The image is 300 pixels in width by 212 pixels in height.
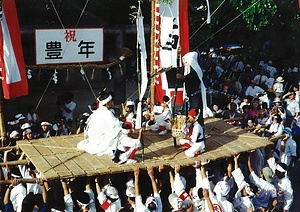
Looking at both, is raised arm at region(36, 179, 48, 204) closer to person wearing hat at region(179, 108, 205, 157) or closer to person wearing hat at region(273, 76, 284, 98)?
person wearing hat at region(179, 108, 205, 157)

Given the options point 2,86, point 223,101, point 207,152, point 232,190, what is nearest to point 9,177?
point 2,86

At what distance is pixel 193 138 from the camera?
890 centimetres

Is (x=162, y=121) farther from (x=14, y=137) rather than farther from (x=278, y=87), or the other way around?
(x=278, y=87)

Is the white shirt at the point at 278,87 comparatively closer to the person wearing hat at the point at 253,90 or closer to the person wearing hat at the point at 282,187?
the person wearing hat at the point at 253,90

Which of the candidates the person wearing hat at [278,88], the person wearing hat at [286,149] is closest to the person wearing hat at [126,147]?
the person wearing hat at [286,149]

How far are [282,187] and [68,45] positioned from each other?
20.2ft

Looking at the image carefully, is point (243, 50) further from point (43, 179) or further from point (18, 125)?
point (43, 179)

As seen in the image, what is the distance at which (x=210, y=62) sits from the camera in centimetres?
2100

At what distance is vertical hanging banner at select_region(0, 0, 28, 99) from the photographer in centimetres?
980

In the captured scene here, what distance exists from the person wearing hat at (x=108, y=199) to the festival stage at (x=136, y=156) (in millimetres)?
276

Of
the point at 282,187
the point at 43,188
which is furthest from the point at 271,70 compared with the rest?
the point at 43,188

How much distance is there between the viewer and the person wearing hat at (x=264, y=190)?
8797mm

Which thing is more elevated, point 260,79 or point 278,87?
point 260,79

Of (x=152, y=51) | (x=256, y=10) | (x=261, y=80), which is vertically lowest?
(x=261, y=80)
